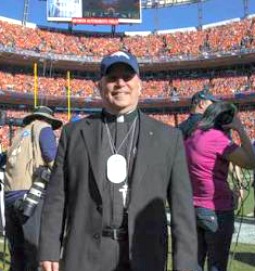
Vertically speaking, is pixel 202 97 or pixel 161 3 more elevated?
pixel 161 3

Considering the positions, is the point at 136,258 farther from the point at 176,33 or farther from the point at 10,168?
the point at 176,33

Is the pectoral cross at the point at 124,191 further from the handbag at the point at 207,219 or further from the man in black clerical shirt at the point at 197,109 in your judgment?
the man in black clerical shirt at the point at 197,109

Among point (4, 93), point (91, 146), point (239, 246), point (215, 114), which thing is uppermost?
point (4, 93)

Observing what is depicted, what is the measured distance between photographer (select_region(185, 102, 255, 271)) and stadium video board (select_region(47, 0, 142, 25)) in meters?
48.1

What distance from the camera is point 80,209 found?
2650mm

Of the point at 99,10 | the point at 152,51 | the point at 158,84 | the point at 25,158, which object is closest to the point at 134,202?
the point at 25,158

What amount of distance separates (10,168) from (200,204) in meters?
1.91

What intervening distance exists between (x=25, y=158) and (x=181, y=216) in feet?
8.43

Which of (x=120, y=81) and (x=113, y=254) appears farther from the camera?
(x=120, y=81)


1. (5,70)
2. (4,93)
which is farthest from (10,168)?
(5,70)

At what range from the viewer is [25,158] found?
4.96 meters

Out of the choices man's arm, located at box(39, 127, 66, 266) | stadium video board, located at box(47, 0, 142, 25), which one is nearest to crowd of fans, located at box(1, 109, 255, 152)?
stadium video board, located at box(47, 0, 142, 25)

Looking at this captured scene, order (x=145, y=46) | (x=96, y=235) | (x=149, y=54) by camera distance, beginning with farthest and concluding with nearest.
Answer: (x=145, y=46)
(x=149, y=54)
(x=96, y=235)

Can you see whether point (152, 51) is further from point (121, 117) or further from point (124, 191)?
point (124, 191)
